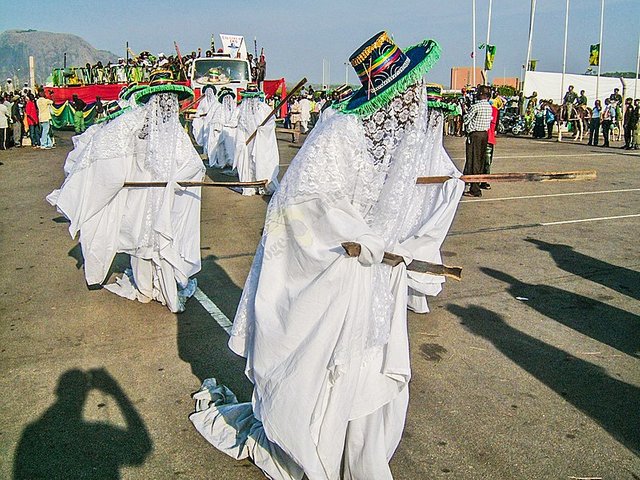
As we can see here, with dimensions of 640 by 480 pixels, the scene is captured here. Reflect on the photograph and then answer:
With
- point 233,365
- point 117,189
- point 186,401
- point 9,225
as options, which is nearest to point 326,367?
point 186,401

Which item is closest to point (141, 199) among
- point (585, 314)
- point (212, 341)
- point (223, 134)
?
point (212, 341)

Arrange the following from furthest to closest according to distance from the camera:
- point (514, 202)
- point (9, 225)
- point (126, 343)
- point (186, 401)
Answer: point (514, 202) → point (9, 225) → point (126, 343) → point (186, 401)

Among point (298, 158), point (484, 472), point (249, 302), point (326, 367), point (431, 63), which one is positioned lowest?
point (484, 472)

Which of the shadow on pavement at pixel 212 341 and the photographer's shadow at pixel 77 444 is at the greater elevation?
the shadow on pavement at pixel 212 341

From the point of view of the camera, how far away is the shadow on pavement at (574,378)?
4227mm

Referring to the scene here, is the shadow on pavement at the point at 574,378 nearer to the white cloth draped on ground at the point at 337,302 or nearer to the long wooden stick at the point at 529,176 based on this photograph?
the long wooden stick at the point at 529,176

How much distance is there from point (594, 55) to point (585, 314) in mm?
27785

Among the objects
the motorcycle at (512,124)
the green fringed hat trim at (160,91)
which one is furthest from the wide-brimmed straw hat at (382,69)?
the motorcycle at (512,124)

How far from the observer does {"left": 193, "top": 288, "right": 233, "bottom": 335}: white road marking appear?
232 inches

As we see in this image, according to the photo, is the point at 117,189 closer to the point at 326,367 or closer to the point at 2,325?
the point at 2,325

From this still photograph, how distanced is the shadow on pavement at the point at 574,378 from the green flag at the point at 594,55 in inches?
1103

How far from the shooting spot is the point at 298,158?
343 cm

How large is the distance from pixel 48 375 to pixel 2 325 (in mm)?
1398

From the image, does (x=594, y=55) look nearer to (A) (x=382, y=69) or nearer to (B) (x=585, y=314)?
(B) (x=585, y=314)
